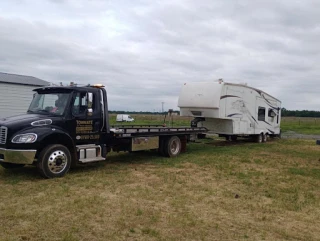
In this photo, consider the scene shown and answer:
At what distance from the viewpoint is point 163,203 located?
6.40m

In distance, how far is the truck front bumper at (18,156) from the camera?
779 centimetres

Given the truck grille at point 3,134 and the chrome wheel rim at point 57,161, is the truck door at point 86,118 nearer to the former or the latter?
the chrome wheel rim at point 57,161

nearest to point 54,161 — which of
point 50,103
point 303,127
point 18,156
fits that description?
point 18,156

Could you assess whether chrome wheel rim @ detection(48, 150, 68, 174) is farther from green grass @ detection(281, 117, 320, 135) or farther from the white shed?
green grass @ detection(281, 117, 320, 135)

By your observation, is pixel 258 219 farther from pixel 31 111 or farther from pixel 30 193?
pixel 31 111

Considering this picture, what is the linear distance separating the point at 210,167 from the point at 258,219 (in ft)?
15.6

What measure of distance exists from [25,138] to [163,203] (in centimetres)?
371

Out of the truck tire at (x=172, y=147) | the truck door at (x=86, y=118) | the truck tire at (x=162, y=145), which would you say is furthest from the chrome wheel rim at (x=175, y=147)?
the truck door at (x=86, y=118)

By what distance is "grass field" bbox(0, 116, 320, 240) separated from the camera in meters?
4.95

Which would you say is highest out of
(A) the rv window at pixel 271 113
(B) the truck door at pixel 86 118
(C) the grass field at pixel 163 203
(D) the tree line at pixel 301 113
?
(D) the tree line at pixel 301 113

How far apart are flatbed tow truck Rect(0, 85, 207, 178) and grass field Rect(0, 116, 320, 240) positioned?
0.48 m

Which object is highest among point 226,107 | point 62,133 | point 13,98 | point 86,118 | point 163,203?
point 13,98

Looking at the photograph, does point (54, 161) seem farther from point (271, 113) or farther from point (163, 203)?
point (271, 113)

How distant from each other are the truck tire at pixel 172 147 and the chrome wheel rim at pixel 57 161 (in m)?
4.43
